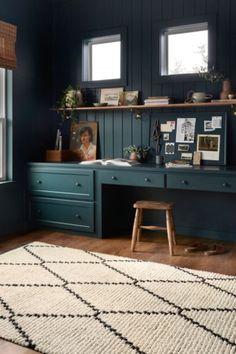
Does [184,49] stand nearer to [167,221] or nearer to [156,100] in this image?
[156,100]

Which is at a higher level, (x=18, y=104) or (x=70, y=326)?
(x=18, y=104)

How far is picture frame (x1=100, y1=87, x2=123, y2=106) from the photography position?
4.69m

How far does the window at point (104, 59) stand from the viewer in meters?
4.72

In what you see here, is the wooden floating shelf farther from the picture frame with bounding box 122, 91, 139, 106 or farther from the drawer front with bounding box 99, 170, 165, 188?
the drawer front with bounding box 99, 170, 165, 188

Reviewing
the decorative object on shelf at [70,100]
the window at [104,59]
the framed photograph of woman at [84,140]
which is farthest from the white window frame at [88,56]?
the framed photograph of woman at [84,140]

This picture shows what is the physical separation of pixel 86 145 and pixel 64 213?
35.0 inches

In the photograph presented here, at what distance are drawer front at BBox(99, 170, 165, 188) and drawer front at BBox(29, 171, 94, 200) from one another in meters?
0.18

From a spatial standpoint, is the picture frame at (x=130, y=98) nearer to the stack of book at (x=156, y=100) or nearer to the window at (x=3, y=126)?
the stack of book at (x=156, y=100)

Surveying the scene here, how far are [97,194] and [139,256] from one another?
0.88m

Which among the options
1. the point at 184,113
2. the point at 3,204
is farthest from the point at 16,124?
the point at 184,113

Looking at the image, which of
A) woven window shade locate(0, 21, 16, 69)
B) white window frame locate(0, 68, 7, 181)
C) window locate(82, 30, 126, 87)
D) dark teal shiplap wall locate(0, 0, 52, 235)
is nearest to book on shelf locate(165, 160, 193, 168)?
window locate(82, 30, 126, 87)

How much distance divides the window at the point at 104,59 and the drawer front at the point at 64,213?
1.41 m

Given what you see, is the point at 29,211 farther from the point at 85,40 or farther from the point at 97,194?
the point at 85,40

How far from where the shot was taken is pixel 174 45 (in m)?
4.53
